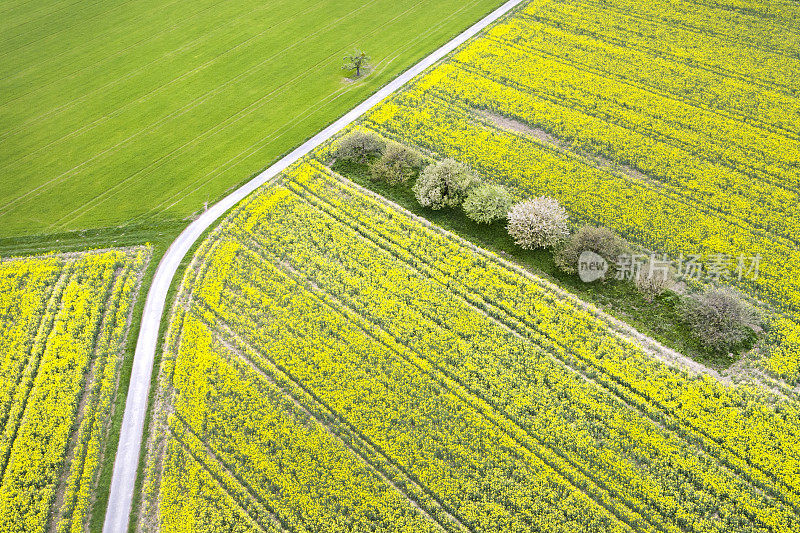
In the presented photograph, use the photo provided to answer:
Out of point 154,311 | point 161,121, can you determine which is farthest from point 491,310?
point 161,121

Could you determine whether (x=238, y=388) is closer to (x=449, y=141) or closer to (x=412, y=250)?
(x=412, y=250)

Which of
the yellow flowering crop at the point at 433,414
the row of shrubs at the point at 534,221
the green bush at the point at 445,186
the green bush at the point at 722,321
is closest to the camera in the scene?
the yellow flowering crop at the point at 433,414

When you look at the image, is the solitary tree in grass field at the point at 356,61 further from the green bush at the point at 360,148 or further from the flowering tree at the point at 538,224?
the flowering tree at the point at 538,224

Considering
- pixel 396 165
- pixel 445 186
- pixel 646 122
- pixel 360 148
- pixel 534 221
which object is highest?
pixel 646 122

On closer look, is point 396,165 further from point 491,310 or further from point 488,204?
→ point 491,310

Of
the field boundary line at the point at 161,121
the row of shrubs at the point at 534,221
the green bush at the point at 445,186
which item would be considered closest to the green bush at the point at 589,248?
the row of shrubs at the point at 534,221

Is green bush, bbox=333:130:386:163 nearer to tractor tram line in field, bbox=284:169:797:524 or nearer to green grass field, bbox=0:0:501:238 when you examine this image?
green grass field, bbox=0:0:501:238
